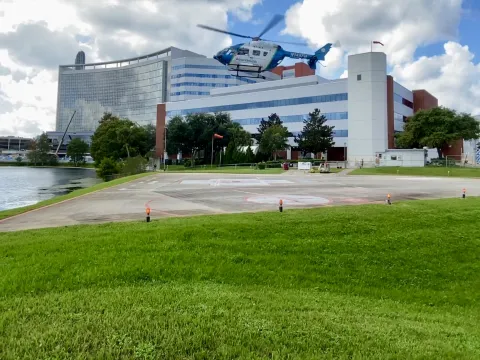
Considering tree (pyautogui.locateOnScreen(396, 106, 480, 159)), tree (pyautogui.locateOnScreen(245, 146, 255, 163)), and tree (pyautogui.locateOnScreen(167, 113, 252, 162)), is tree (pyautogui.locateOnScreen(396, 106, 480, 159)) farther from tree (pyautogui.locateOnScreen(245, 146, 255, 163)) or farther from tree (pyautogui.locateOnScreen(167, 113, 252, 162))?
tree (pyautogui.locateOnScreen(167, 113, 252, 162))

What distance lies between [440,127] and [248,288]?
6360 cm

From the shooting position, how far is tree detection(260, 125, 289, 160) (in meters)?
68.8

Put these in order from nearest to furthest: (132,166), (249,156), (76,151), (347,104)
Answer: (132,166), (347,104), (249,156), (76,151)

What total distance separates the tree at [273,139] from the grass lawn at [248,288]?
188 feet

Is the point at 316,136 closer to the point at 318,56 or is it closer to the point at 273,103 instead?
the point at 273,103

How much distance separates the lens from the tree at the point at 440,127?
6004 cm

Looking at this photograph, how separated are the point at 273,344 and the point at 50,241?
20.3 feet

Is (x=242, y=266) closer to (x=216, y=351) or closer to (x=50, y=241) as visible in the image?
(x=216, y=351)

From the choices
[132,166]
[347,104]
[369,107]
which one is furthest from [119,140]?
[369,107]

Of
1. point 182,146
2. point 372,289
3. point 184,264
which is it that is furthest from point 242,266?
point 182,146

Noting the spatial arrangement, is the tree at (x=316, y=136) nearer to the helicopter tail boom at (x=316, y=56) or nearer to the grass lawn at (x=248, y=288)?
the helicopter tail boom at (x=316, y=56)

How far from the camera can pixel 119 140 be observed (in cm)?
8231

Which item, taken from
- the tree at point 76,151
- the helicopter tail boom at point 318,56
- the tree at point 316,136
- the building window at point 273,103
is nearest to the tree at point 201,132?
the building window at point 273,103

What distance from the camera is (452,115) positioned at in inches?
2416
